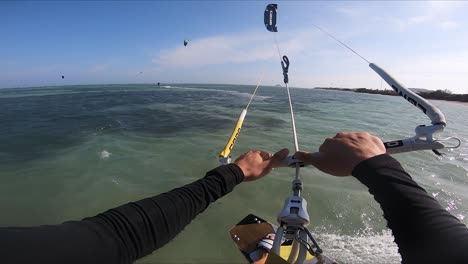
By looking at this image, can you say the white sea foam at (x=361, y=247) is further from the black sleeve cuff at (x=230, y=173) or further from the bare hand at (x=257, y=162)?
the black sleeve cuff at (x=230, y=173)

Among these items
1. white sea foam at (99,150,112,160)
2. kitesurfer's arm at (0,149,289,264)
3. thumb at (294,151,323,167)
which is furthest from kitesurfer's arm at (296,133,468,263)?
white sea foam at (99,150,112,160)

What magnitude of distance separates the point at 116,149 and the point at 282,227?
9.27 metres

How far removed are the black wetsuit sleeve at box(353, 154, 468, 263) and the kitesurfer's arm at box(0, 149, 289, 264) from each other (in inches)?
→ 38.1

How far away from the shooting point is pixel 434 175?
312 inches

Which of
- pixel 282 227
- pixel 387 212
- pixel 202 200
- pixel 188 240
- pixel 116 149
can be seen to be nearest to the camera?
pixel 387 212

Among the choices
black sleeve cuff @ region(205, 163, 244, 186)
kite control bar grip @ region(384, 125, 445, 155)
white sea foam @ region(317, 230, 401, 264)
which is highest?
kite control bar grip @ region(384, 125, 445, 155)

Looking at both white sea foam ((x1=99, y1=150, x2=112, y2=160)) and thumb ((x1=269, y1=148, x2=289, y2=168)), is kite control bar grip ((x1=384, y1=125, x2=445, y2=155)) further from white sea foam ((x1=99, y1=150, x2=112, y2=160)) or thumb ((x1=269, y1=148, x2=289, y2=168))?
white sea foam ((x1=99, y1=150, x2=112, y2=160))

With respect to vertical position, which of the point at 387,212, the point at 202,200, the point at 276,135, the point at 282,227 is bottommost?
the point at 276,135

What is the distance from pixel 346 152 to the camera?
Answer: 5.60 feet

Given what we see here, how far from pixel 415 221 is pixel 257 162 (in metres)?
1.30

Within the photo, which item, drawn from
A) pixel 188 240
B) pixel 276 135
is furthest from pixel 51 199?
pixel 276 135

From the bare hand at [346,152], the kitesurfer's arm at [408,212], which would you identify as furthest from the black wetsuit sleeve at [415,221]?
the bare hand at [346,152]

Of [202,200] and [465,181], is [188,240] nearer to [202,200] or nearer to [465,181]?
[202,200]

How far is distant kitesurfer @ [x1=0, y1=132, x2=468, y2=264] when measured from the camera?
43.1 inches
